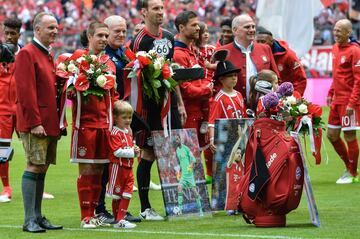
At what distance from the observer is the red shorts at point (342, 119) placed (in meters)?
16.7

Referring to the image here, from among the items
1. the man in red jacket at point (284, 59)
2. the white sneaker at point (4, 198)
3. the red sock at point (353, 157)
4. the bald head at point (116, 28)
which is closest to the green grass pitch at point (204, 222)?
the white sneaker at point (4, 198)

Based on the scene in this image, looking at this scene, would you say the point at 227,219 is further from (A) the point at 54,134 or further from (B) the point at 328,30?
(B) the point at 328,30

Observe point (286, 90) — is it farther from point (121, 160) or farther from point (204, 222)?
point (121, 160)

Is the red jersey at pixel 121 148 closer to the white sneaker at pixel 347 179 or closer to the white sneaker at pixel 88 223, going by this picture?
the white sneaker at pixel 88 223

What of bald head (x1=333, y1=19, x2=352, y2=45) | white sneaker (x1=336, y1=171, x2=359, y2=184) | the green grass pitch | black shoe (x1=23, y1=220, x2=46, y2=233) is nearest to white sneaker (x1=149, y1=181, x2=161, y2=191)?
the green grass pitch

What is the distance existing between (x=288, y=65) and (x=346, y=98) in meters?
2.01

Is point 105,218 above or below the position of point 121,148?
below

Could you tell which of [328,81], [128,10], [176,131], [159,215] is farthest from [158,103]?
[128,10]

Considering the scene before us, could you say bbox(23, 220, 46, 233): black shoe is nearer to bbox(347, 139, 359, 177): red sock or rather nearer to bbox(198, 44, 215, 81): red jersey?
bbox(198, 44, 215, 81): red jersey

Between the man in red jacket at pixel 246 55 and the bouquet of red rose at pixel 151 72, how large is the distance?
1441 mm

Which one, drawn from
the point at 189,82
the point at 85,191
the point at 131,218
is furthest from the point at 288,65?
the point at 85,191

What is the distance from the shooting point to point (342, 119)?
55.2 ft

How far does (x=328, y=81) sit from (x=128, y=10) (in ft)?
46.5

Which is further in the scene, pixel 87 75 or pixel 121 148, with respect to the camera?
pixel 121 148
